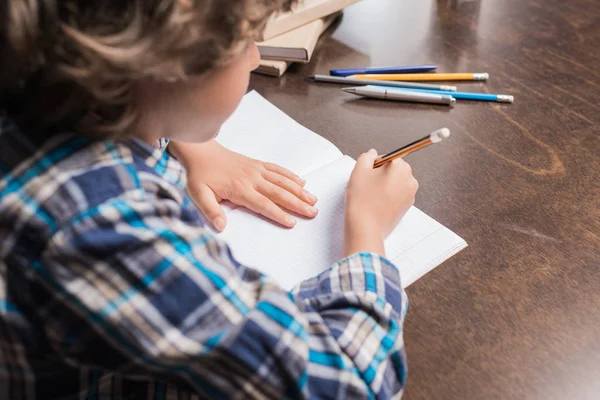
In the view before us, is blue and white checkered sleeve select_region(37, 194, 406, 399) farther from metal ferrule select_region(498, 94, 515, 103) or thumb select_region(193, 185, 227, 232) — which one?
metal ferrule select_region(498, 94, 515, 103)

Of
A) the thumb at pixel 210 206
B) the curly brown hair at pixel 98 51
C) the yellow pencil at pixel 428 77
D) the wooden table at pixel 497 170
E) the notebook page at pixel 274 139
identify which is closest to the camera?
the curly brown hair at pixel 98 51

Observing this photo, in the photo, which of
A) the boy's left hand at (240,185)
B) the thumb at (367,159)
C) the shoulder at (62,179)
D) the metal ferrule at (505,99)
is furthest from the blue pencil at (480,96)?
the shoulder at (62,179)

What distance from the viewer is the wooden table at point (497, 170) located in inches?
22.9

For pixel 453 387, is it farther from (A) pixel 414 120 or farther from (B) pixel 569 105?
(B) pixel 569 105

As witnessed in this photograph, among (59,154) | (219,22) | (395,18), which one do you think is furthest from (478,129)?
(59,154)

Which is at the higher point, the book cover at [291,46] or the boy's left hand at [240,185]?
the book cover at [291,46]

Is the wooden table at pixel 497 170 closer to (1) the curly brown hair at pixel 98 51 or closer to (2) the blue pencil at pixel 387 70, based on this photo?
(2) the blue pencil at pixel 387 70

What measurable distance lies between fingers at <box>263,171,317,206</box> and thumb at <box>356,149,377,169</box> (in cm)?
8

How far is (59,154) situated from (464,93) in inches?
25.7

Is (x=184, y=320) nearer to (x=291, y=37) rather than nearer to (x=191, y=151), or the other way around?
(x=191, y=151)

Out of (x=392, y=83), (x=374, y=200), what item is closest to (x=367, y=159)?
(x=374, y=200)

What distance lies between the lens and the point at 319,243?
698mm

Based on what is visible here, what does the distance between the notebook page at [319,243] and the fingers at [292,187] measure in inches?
0.6

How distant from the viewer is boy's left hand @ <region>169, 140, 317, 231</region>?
73cm
